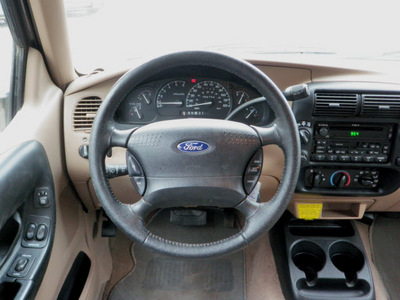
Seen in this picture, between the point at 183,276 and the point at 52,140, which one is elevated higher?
the point at 52,140

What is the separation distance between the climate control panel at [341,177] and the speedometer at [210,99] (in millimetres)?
447

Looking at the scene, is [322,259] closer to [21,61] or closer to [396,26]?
[396,26]

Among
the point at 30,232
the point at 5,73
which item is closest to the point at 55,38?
the point at 5,73

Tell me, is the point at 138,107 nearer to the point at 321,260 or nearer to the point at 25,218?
the point at 25,218

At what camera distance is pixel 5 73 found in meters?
1.27

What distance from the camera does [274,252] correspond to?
1872 millimetres

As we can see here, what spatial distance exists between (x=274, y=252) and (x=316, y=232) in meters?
0.24

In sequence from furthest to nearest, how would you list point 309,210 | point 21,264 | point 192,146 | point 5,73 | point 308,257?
point 308,257, point 309,210, point 5,73, point 21,264, point 192,146

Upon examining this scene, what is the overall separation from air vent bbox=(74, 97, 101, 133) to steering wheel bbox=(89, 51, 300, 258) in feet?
1.38

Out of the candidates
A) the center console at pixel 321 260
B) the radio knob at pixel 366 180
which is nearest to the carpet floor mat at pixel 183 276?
the center console at pixel 321 260

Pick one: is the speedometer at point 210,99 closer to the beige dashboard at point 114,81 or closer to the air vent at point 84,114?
the beige dashboard at point 114,81

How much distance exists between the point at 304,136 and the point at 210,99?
0.38 meters

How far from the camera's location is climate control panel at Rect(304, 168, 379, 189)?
4.67 feet

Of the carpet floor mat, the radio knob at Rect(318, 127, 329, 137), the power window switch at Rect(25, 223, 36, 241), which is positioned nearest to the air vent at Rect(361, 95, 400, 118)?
the radio knob at Rect(318, 127, 329, 137)
